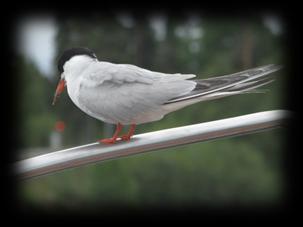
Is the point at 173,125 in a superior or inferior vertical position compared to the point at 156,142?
inferior

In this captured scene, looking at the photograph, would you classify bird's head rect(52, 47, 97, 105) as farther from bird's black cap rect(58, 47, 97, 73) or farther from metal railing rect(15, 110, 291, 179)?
metal railing rect(15, 110, 291, 179)

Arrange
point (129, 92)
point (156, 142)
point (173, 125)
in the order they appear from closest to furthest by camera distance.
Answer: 1. point (156, 142)
2. point (129, 92)
3. point (173, 125)

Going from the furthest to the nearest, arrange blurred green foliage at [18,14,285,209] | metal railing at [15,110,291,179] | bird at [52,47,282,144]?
blurred green foliage at [18,14,285,209], bird at [52,47,282,144], metal railing at [15,110,291,179]

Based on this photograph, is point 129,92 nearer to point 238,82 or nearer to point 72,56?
point 72,56

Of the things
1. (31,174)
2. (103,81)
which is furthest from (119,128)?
(31,174)

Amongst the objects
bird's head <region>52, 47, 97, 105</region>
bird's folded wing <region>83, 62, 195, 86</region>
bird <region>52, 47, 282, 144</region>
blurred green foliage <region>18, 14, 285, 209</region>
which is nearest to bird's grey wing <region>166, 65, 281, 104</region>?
bird <region>52, 47, 282, 144</region>

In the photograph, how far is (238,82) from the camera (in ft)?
3.76

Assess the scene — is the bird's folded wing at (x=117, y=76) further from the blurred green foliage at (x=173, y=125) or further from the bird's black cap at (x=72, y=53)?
the blurred green foliage at (x=173, y=125)

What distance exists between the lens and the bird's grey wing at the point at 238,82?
3.73ft

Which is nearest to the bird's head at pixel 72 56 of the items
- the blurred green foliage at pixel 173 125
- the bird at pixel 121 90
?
the bird at pixel 121 90

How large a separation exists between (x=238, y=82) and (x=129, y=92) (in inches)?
9.7

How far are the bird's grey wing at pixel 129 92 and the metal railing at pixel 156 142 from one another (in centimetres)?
18

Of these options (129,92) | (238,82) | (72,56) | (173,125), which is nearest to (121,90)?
(129,92)

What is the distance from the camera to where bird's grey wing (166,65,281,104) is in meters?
1.14
